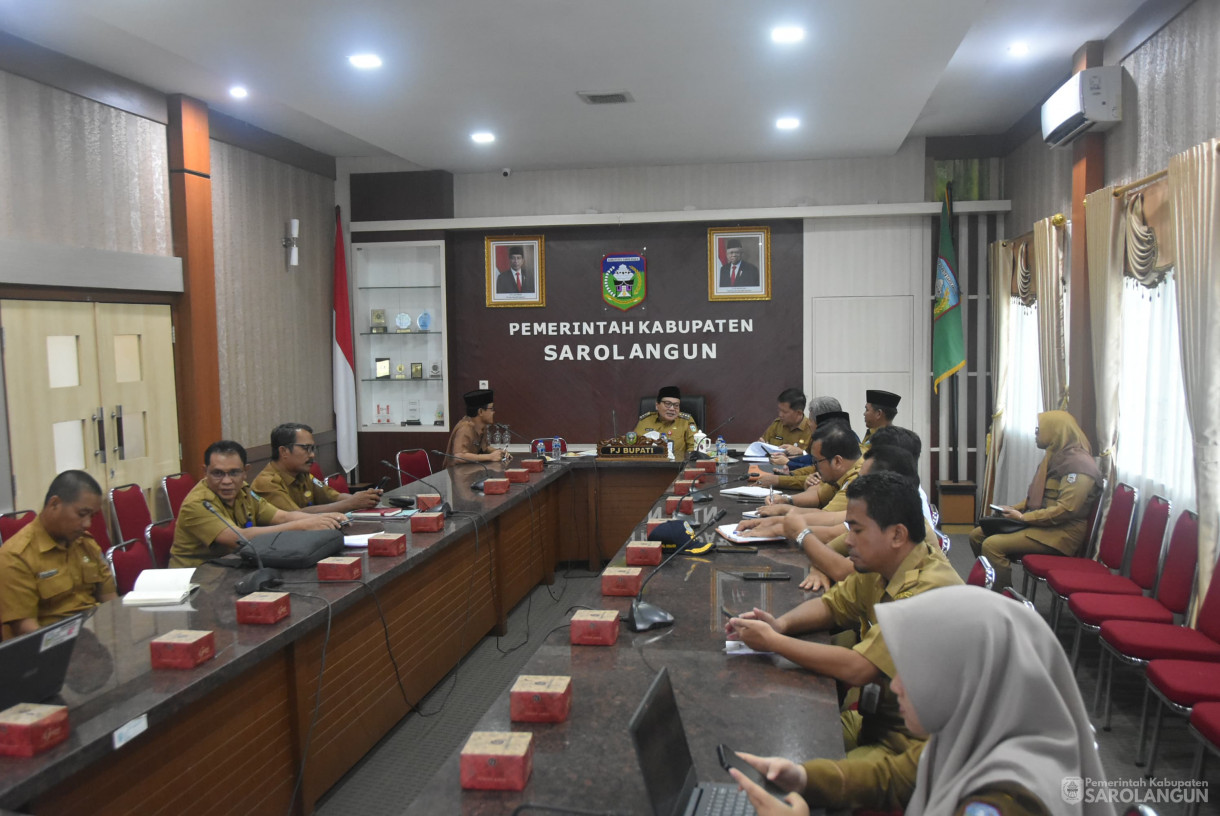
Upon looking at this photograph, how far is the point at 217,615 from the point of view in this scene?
2.50 meters

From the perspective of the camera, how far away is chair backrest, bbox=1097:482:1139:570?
408 centimetres

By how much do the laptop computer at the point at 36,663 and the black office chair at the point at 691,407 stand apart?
5491mm

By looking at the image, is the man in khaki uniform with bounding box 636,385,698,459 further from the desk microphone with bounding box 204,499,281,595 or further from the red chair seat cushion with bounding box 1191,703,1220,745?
the red chair seat cushion with bounding box 1191,703,1220,745

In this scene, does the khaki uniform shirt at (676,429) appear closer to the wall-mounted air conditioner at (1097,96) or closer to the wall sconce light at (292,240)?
the wall sconce light at (292,240)

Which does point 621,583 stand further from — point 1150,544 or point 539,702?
point 1150,544

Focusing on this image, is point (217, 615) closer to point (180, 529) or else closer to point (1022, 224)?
point (180, 529)

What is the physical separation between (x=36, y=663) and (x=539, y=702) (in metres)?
1.13

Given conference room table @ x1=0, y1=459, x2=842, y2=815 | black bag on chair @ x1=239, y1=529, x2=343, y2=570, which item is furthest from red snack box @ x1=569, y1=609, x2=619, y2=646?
black bag on chair @ x1=239, y1=529, x2=343, y2=570

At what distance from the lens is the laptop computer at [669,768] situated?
1.31m

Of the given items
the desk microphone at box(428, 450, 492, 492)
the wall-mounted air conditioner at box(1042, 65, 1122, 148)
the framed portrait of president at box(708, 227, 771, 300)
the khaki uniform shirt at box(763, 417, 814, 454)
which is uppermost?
the wall-mounted air conditioner at box(1042, 65, 1122, 148)

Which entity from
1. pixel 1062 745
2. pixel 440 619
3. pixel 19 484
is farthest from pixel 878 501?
pixel 19 484

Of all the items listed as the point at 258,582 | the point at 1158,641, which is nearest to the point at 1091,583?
the point at 1158,641

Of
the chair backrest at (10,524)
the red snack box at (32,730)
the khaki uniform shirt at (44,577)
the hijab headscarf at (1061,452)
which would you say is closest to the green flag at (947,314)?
the hijab headscarf at (1061,452)

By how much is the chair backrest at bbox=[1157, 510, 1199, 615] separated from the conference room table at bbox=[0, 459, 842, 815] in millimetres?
1678
